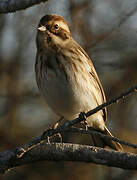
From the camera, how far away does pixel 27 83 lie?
27.3 ft

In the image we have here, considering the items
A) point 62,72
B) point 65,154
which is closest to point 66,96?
point 62,72

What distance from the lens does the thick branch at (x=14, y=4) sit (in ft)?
14.4

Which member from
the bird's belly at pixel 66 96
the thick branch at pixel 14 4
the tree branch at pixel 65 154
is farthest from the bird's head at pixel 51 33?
the tree branch at pixel 65 154

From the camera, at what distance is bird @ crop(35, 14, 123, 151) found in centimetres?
529

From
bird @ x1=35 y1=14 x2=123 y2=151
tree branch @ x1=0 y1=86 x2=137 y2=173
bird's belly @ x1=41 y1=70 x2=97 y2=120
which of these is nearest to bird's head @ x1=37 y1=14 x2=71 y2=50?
bird @ x1=35 y1=14 x2=123 y2=151

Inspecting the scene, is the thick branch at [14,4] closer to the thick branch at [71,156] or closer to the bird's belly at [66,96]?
the bird's belly at [66,96]

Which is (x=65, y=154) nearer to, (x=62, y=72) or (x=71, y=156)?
(x=71, y=156)

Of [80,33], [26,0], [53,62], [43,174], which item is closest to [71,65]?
[53,62]

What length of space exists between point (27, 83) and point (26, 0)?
13.2 ft

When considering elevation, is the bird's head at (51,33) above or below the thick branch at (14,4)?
above

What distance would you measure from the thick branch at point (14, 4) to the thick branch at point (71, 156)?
1381 millimetres

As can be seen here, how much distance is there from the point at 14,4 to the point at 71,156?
1.58 metres

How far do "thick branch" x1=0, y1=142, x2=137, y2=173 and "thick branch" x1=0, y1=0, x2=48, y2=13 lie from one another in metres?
1.38

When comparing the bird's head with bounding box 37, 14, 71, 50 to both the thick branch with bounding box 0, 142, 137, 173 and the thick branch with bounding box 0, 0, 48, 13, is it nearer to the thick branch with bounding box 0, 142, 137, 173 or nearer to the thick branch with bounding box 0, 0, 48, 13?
the thick branch with bounding box 0, 0, 48, 13
